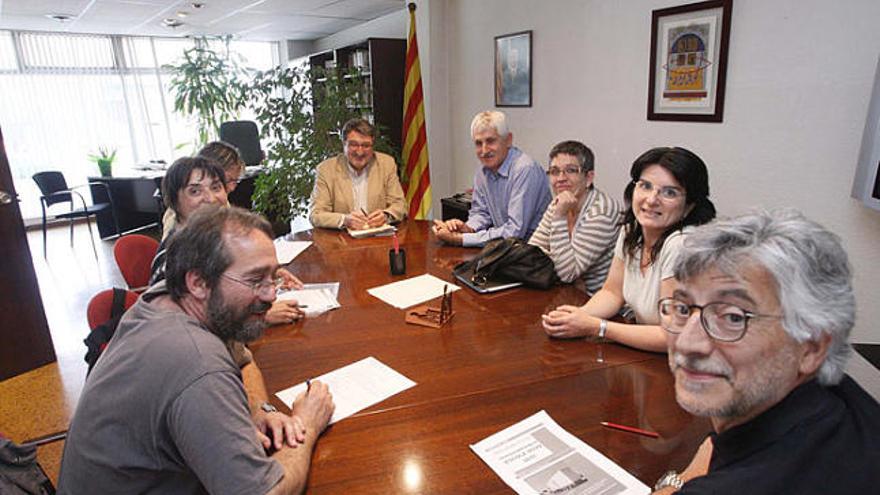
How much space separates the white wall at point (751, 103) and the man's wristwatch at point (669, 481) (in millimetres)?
552

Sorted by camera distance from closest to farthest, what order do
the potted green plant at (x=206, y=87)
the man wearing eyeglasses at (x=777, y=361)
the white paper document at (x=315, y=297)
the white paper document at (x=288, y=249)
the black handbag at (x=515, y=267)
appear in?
the man wearing eyeglasses at (x=777, y=361) < the white paper document at (x=315, y=297) < the black handbag at (x=515, y=267) < the white paper document at (x=288, y=249) < the potted green plant at (x=206, y=87)

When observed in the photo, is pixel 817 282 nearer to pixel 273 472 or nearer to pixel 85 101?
pixel 273 472

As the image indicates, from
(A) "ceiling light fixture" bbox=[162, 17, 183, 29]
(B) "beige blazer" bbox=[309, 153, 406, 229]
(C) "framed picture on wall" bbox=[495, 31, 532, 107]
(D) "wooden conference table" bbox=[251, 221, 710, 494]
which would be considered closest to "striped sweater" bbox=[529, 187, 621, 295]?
(D) "wooden conference table" bbox=[251, 221, 710, 494]

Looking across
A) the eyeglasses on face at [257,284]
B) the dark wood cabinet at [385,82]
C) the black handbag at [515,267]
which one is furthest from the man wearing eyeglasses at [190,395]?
the dark wood cabinet at [385,82]

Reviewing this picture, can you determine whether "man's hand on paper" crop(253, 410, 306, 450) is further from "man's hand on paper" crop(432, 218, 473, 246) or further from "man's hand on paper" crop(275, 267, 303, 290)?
"man's hand on paper" crop(432, 218, 473, 246)

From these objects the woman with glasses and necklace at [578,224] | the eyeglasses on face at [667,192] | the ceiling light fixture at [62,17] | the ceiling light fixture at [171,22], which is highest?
the ceiling light fixture at [171,22]

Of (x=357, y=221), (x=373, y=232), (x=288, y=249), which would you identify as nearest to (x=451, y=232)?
(x=373, y=232)

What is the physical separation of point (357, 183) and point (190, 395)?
2.53 metres

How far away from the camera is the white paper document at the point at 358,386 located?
4.29 feet

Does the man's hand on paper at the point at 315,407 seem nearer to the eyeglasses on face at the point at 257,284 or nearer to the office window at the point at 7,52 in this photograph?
the eyeglasses on face at the point at 257,284

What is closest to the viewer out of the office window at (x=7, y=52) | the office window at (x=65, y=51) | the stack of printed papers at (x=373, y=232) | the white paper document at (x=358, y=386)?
the white paper document at (x=358, y=386)

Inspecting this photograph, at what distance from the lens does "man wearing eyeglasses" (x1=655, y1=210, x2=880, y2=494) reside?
0.68 metres

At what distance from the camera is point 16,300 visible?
10.1 feet

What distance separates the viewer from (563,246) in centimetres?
214
